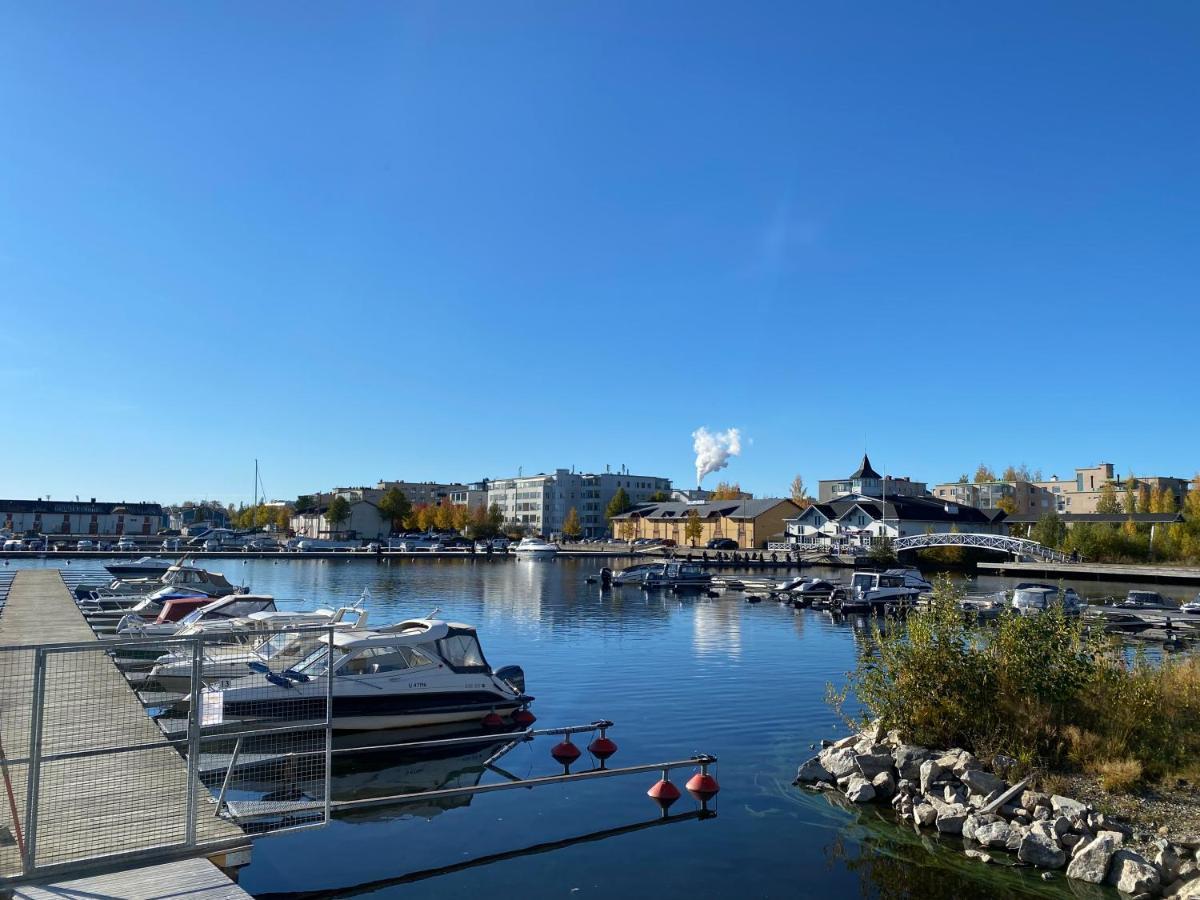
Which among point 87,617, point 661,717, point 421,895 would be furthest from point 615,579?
point 421,895

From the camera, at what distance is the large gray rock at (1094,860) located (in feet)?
43.7

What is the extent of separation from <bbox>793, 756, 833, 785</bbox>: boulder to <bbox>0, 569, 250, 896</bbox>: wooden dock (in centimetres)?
1171

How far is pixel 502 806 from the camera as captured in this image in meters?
17.7

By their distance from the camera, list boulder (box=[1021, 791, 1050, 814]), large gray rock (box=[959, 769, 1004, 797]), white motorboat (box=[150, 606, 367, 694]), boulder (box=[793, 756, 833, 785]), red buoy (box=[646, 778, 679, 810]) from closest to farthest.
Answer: boulder (box=[1021, 791, 1050, 814]), large gray rock (box=[959, 769, 1004, 797]), red buoy (box=[646, 778, 679, 810]), boulder (box=[793, 756, 833, 785]), white motorboat (box=[150, 606, 367, 694])

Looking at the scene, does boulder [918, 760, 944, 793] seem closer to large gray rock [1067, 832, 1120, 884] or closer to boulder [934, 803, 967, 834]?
boulder [934, 803, 967, 834]

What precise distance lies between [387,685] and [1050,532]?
108 meters

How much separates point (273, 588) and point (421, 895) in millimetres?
66166

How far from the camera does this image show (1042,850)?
555 inches

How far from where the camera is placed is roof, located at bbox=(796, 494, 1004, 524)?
127 metres

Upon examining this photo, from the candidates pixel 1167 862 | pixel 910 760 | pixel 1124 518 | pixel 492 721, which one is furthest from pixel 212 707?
pixel 1124 518

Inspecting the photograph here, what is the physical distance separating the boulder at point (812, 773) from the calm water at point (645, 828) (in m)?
0.57

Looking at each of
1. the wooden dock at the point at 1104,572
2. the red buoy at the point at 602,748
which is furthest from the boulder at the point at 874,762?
the wooden dock at the point at 1104,572

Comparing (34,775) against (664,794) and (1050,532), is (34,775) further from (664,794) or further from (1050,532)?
(1050,532)

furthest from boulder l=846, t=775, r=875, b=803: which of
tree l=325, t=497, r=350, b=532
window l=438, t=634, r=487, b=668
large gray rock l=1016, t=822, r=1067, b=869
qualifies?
tree l=325, t=497, r=350, b=532
